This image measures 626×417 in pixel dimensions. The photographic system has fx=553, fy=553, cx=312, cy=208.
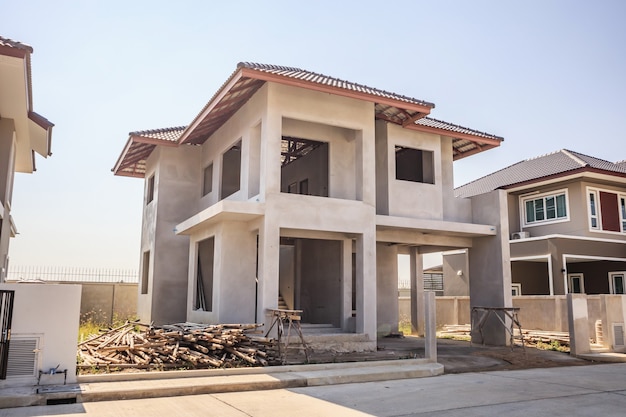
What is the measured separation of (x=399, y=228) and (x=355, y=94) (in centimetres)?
430

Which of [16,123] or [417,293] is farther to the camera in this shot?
[417,293]

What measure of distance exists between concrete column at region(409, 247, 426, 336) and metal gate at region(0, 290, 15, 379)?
1511 cm

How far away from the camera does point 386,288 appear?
2038 cm

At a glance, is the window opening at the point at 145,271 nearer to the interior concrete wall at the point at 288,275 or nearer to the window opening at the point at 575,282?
the interior concrete wall at the point at 288,275

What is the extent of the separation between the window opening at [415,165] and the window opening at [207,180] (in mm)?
6498

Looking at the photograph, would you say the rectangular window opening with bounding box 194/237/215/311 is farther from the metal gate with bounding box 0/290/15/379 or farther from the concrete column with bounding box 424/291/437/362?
the metal gate with bounding box 0/290/15/379

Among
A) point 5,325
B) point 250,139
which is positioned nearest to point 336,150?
point 250,139

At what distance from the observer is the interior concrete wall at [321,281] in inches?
671

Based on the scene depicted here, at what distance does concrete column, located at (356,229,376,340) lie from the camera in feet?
47.4

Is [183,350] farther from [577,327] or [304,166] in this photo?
[577,327]

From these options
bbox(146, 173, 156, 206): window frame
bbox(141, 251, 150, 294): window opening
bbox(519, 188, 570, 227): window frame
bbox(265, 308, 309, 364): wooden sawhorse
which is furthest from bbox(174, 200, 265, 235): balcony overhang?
bbox(519, 188, 570, 227): window frame

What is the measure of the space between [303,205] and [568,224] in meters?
14.4

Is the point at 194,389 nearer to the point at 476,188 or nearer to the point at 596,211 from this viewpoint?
the point at 596,211

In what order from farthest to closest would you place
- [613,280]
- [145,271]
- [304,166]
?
[613,280]
[145,271]
[304,166]
